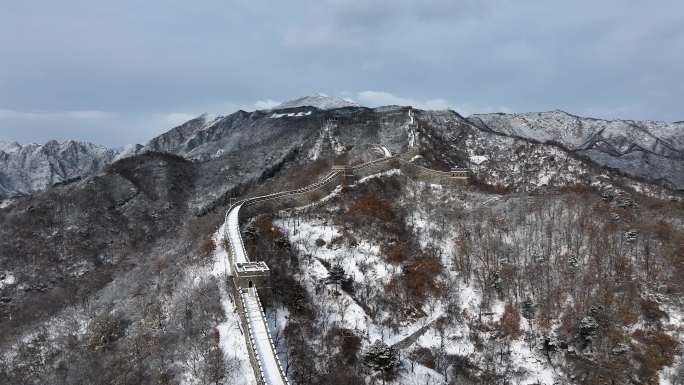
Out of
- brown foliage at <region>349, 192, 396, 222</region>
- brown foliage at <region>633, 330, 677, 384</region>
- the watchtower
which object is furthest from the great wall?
brown foliage at <region>633, 330, 677, 384</region>

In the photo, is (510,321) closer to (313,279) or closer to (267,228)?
(313,279)

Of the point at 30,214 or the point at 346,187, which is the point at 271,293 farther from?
the point at 30,214

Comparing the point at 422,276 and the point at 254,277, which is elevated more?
the point at 254,277

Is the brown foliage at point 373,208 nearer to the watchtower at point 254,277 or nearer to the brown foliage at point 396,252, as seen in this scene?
the brown foliage at point 396,252

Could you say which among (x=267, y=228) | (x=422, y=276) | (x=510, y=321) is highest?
(x=267, y=228)

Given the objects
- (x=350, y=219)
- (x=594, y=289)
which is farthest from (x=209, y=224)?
(x=594, y=289)

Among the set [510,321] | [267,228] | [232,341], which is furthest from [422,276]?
[232,341]

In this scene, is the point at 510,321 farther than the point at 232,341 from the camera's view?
Yes

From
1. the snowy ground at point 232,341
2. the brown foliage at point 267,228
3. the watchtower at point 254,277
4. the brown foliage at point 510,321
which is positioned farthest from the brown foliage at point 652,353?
the brown foliage at point 267,228

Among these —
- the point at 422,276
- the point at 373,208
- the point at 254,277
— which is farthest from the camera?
the point at 373,208
